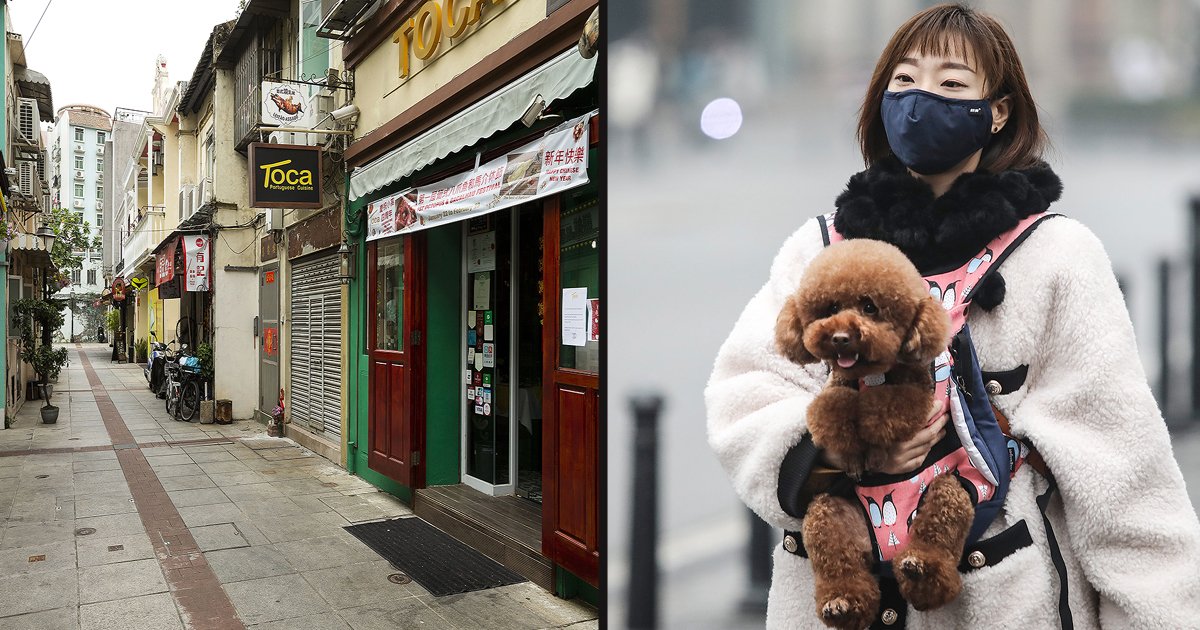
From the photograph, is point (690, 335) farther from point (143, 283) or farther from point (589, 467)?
point (143, 283)

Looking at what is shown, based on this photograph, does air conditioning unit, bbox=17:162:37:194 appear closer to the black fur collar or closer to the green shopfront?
the green shopfront

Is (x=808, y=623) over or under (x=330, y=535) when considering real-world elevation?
over

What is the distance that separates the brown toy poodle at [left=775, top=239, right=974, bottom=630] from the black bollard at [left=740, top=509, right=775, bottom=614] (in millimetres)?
220

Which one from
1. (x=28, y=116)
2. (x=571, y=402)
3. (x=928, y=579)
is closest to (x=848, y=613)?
(x=928, y=579)

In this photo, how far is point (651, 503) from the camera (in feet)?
7.43

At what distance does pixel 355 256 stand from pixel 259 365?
6.57m

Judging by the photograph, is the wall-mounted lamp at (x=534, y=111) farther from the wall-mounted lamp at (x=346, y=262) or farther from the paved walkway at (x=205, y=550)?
the wall-mounted lamp at (x=346, y=262)

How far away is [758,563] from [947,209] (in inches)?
37.4

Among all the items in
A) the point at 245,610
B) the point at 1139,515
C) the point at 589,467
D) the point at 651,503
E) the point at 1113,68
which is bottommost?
the point at 245,610

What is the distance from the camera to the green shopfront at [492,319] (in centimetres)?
497

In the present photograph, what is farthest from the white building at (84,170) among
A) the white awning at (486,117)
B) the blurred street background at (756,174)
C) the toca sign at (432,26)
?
the blurred street background at (756,174)

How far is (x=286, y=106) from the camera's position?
1023cm

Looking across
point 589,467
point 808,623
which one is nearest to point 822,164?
point 808,623

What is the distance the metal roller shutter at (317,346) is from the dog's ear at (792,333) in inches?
359
